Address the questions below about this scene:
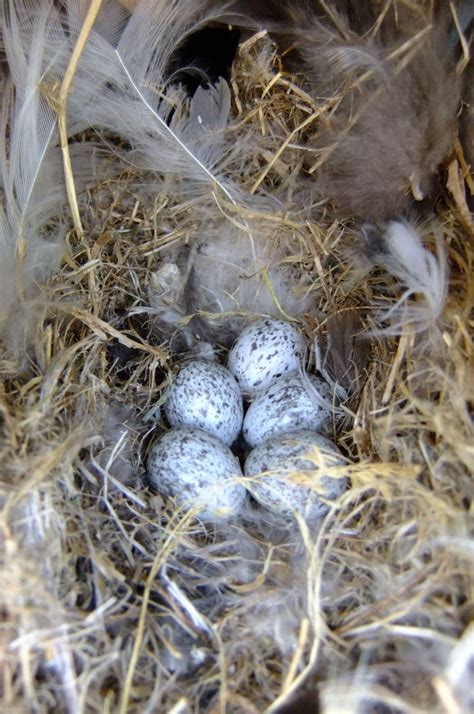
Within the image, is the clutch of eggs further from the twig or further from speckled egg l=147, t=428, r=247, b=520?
the twig

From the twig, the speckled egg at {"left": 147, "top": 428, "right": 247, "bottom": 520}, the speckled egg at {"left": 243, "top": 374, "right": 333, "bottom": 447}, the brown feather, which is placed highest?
the brown feather

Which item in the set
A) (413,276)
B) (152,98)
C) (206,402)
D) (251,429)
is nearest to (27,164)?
(152,98)

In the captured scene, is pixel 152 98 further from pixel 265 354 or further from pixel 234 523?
pixel 234 523

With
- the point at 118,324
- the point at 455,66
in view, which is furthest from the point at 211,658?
the point at 455,66

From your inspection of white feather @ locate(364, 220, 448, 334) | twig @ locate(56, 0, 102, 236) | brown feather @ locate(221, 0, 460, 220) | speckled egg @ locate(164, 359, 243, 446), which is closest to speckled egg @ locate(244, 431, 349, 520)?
speckled egg @ locate(164, 359, 243, 446)

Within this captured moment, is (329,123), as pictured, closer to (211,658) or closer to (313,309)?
(313,309)

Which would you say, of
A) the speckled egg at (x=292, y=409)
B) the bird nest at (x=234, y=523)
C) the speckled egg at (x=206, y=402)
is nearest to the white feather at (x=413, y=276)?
the bird nest at (x=234, y=523)
